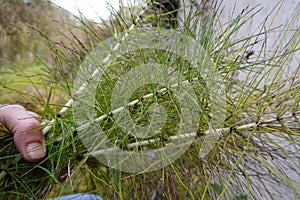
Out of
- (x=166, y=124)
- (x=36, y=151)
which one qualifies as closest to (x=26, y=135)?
(x=36, y=151)

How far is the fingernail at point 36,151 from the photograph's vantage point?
412mm

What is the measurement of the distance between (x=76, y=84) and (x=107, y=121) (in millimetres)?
79

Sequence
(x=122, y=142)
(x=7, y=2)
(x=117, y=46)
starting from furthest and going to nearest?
(x=7, y=2)
(x=117, y=46)
(x=122, y=142)

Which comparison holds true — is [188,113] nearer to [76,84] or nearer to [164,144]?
[164,144]

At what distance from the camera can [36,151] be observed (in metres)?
0.42

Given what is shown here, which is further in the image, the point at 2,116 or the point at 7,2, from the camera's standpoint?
the point at 7,2

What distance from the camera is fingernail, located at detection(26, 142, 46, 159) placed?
1.35 feet

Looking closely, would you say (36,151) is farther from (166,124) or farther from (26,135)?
(166,124)

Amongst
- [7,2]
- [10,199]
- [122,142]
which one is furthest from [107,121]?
[7,2]

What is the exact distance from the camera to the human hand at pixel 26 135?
0.42 meters

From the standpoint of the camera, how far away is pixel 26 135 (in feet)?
1.46

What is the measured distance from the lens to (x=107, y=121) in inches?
17.3

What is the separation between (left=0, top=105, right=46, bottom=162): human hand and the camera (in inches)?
16.6

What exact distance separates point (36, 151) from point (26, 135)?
34 millimetres
